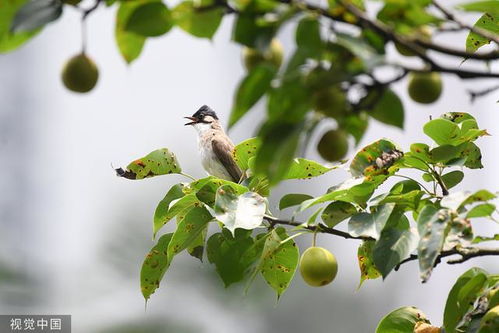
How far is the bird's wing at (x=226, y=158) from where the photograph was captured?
21.1ft

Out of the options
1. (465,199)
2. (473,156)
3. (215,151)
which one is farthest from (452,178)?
(215,151)

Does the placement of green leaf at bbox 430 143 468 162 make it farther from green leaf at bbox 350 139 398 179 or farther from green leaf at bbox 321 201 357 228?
green leaf at bbox 321 201 357 228

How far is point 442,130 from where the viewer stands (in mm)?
2305

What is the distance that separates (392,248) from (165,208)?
0.78 meters

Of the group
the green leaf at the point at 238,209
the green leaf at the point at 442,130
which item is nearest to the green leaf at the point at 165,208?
the green leaf at the point at 238,209

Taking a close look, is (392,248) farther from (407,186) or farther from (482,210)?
(407,186)

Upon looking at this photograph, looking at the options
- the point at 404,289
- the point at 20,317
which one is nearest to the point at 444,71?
the point at 20,317

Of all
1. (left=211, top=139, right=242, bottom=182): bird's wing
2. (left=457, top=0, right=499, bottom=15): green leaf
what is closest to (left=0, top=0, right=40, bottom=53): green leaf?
(left=457, top=0, right=499, bottom=15): green leaf

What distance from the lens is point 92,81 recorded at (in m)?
1.52

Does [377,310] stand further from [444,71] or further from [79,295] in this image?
[444,71]

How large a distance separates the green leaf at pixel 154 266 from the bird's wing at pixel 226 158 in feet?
12.5

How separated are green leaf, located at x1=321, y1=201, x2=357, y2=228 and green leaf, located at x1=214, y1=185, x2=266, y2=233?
15 cm

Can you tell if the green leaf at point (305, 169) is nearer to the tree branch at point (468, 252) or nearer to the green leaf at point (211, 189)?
the green leaf at point (211, 189)

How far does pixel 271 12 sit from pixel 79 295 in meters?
13.4
